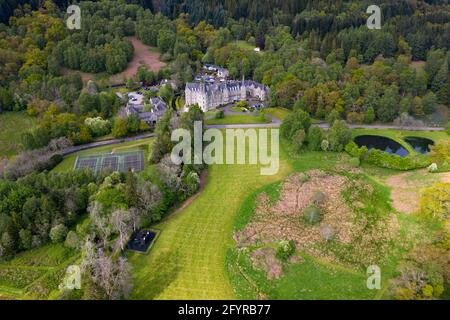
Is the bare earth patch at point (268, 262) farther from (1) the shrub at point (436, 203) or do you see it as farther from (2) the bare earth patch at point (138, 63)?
(2) the bare earth patch at point (138, 63)

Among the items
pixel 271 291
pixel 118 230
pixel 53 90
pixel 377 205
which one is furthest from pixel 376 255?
pixel 53 90

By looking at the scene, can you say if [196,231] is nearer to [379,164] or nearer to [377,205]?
[377,205]

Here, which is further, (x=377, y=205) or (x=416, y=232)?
(x=377, y=205)

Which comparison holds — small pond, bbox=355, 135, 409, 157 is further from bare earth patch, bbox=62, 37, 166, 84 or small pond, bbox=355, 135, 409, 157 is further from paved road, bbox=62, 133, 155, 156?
bare earth patch, bbox=62, 37, 166, 84

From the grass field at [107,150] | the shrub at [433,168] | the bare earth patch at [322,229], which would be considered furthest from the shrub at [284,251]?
the shrub at [433,168]

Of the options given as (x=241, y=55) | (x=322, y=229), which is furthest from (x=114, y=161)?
(x=241, y=55)

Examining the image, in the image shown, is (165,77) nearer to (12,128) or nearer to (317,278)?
(12,128)
